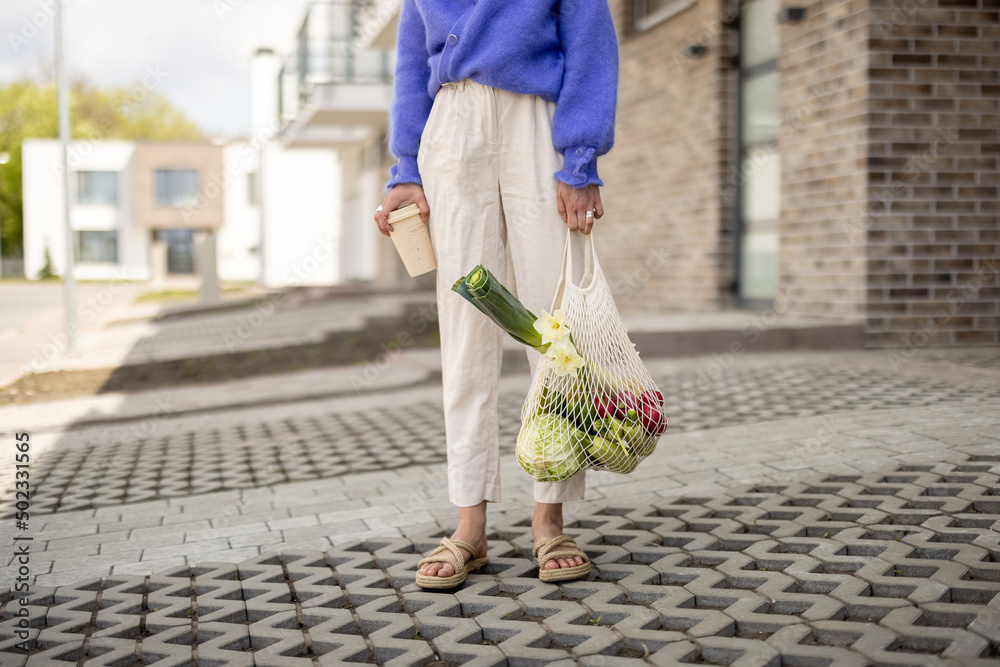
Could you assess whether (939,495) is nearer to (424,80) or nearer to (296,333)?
(424,80)

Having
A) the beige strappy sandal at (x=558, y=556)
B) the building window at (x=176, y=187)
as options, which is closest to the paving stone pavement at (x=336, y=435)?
the beige strappy sandal at (x=558, y=556)

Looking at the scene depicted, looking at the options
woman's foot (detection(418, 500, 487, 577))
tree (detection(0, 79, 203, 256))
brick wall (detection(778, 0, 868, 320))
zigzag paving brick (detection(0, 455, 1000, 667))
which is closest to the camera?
zigzag paving brick (detection(0, 455, 1000, 667))

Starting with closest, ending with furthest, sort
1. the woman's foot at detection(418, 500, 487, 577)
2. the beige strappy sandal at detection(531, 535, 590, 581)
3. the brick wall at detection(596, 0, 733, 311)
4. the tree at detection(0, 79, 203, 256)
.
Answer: the beige strappy sandal at detection(531, 535, 590, 581) → the woman's foot at detection(418, 500, 487, 577) → the brick wall at detection(596, 0, 733, 311) → the tree at detection(0, 79, 203, 256)

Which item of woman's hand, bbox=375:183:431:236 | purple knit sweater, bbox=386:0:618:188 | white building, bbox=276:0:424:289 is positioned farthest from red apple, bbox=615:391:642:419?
white building, bbox=276:0:424:289

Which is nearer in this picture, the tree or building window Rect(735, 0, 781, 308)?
building window Rect(735, 0, 781, 308)

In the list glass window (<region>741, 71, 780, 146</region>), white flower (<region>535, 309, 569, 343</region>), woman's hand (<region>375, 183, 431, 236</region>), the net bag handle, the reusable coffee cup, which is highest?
glass window (<region>741, 71, 780, 146</region>)

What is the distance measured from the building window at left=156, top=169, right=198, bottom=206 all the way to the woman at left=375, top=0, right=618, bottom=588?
49.6 metres

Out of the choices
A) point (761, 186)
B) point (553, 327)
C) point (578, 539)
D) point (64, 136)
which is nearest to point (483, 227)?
point (553, 327)

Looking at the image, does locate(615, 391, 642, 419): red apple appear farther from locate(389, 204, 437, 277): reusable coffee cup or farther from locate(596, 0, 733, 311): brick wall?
locate(596, 0, 733, 311): brick wall

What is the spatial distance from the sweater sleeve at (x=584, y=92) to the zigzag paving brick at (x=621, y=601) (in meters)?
1.14

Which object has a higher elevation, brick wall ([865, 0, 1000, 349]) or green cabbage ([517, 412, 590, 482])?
brick wall ([865, 0, 1000, 349])

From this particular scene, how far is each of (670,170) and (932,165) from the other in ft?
10.7

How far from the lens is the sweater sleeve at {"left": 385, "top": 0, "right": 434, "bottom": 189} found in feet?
8.88

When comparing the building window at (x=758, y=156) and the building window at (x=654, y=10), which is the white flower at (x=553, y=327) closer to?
the building window at (x=758, y=156)
